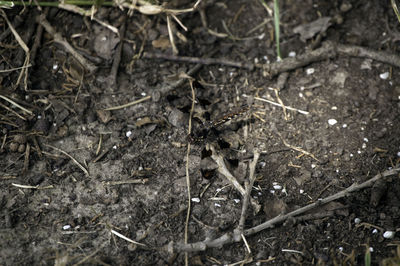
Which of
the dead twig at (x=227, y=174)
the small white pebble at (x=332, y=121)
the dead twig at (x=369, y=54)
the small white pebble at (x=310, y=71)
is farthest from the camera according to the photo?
the small white pebble at (x=310, y=71)

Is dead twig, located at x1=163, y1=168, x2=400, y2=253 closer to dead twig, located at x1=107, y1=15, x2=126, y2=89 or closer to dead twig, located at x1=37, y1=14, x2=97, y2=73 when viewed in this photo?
dead twig, located at x1=107, y1=15, x2=126, y2=89

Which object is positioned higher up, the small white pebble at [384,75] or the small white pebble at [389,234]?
the small white pebble at [384,75]

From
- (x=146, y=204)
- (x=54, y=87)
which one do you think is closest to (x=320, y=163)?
(x=146, y=204)

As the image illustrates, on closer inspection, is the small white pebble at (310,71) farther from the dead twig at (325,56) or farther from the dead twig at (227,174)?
the dead twig at (227,174)

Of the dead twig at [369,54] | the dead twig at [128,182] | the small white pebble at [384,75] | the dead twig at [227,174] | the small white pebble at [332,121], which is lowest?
the dead twig at [128,182]

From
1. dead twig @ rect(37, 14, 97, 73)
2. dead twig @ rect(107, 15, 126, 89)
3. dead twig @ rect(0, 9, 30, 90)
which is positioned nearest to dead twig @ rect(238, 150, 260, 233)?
dead twig @ rect(107, 15, 126, 89)

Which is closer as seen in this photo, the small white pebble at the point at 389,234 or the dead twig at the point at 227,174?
the small white pebble at the point at 389,234

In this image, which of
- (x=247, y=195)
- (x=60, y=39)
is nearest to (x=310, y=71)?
(x=247, y=195)

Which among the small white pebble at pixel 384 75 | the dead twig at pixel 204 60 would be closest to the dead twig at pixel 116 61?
the dead twig at pixel 204 60
